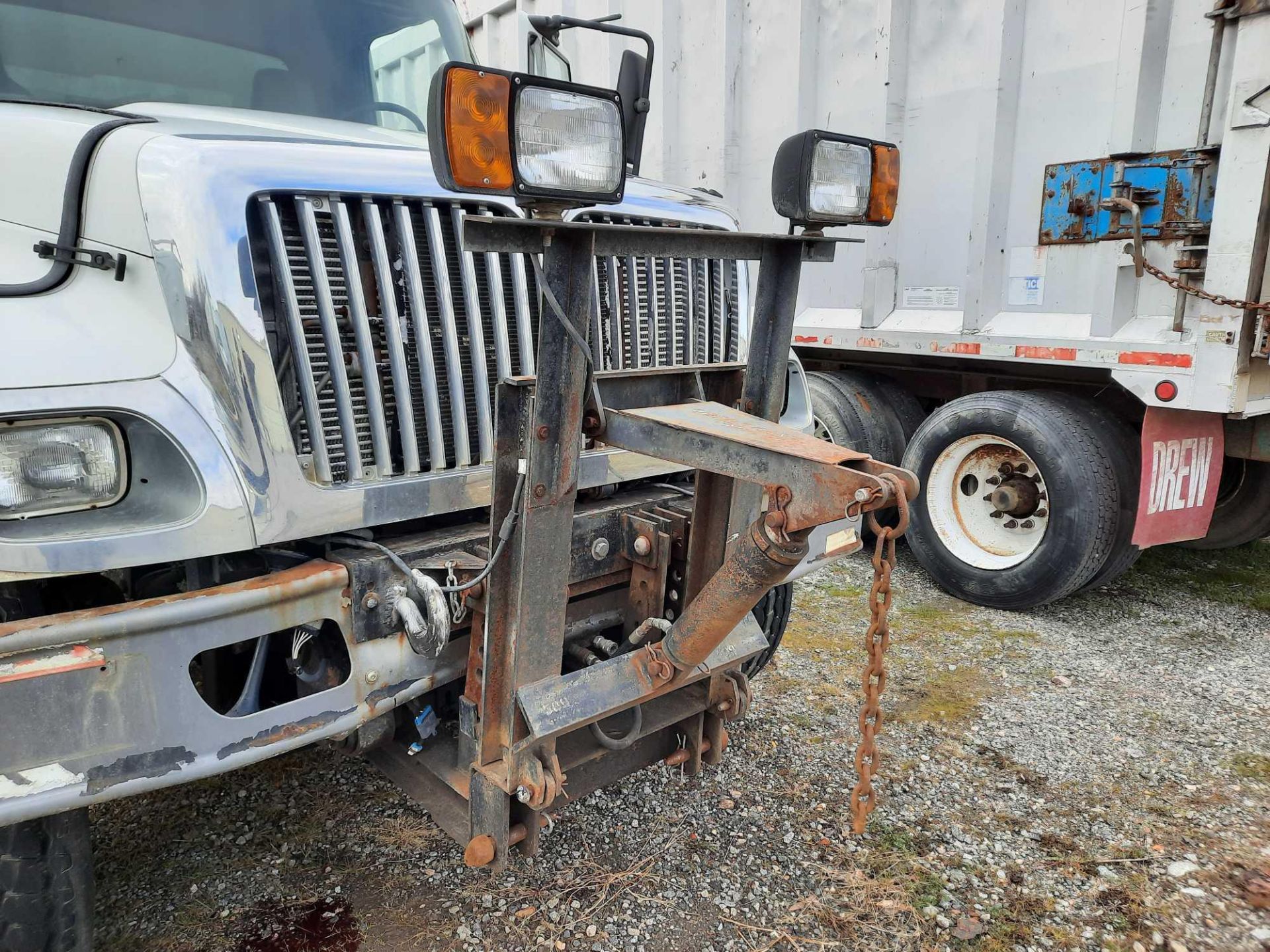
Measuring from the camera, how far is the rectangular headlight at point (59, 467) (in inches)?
71.4

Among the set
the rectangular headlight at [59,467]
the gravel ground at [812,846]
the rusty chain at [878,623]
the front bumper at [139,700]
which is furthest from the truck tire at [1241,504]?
the rectangular headlight at [59,467]

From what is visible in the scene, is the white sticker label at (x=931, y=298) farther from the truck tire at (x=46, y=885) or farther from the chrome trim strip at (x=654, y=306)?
the truck tire at (x=46, y=885)

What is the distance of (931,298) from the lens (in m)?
5.15

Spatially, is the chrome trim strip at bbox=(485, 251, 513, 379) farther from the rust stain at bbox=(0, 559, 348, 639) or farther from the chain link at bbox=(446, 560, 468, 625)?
the rust stain at bbox=(0, 559, 348, 639)

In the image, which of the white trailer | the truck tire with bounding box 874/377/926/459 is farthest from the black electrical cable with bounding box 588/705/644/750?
the truck tire with bounding box 874/377/926/459

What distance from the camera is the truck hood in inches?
79.9

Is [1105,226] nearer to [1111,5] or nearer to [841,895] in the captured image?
[1111,5]

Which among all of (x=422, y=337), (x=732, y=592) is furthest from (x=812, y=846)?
(x=422, y=337)

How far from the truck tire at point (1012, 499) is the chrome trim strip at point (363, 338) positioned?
130 inches

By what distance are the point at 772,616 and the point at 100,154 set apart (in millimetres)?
2591

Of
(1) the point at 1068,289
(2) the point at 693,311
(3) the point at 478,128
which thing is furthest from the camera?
(1) the point at 1068,289

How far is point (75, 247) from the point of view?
203 centimetres

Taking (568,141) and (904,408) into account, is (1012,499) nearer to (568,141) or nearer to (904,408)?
(904,408)

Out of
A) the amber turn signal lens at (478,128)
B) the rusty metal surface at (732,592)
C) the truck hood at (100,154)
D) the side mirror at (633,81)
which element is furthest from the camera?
the side mirror at (633,81)
